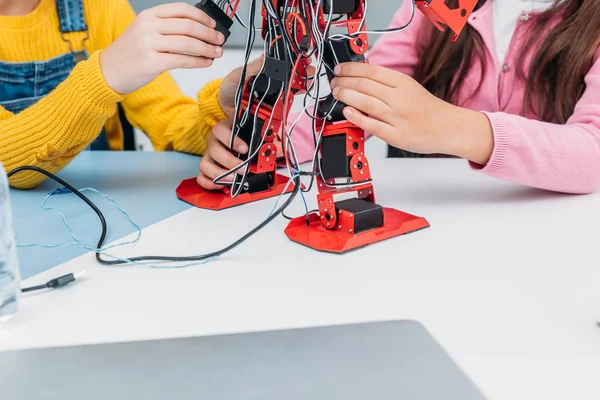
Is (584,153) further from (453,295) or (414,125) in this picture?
(453,295)

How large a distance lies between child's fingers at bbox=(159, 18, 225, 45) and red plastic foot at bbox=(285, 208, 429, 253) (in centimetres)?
23

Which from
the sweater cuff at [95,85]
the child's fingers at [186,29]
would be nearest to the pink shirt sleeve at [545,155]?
the child's fingers at [186,29]

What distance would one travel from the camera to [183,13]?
60cm

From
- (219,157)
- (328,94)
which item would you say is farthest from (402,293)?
(219,157)

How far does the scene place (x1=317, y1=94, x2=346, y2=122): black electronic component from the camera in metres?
0.57

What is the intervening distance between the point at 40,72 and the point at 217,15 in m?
0.46

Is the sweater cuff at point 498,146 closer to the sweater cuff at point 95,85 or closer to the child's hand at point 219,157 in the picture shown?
the child's hand at point 219,157

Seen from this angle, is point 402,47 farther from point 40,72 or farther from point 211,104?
point 40,72

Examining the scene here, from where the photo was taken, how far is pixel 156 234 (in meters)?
0.60

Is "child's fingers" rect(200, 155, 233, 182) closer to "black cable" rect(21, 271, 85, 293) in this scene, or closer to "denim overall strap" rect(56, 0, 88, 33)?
"black cable" rect(21, 271, 85, 293)

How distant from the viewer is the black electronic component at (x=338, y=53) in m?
0.55

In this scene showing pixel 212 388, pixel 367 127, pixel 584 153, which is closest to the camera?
pixel 212 388

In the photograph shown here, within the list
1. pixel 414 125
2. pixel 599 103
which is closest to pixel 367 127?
pixel 414 125

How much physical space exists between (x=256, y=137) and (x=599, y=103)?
0.48 m
